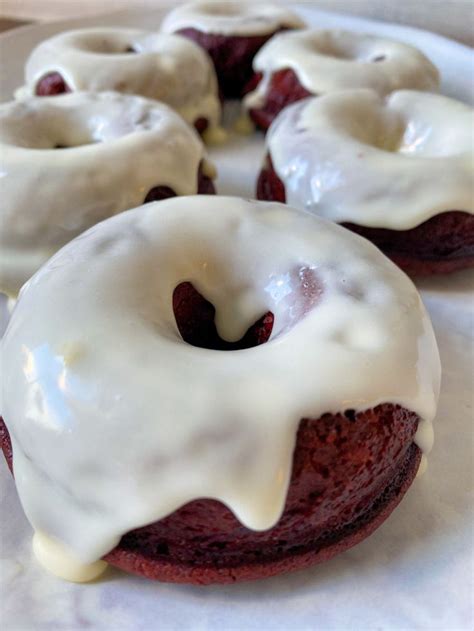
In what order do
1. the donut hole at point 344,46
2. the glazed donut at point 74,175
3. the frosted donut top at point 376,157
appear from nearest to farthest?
the glazed donut at point 74,175 < the frosted donut top at point 376,157 < the donut hole at point 344,46

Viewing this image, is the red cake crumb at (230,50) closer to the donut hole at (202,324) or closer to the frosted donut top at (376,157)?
the frosted donut top at (376,157)

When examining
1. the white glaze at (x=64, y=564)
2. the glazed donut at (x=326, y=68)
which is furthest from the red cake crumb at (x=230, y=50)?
the white glaze at (x=64, y=564)

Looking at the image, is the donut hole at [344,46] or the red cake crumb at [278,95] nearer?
the red cake crumb at [278,95]

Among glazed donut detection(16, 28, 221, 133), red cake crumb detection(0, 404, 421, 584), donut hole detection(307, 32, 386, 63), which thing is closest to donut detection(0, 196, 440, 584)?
red cake crumb detection(0, 404, 421, 584)

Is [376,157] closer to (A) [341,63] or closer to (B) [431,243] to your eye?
(B) [431,243]

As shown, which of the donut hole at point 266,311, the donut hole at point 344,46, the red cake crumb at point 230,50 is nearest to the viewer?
the donut hole at point 266,311

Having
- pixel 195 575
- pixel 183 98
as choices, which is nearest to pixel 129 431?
pixel 195 575
